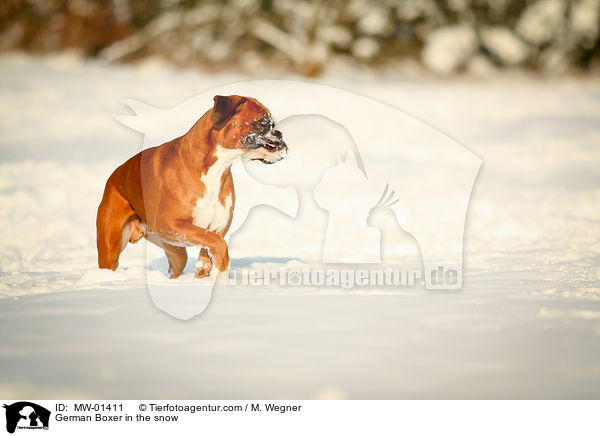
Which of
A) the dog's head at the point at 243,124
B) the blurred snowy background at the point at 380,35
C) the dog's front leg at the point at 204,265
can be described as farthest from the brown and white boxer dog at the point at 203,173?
the blurred snowy background at the point at 380,35

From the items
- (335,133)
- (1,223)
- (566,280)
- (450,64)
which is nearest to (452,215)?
(566,280)

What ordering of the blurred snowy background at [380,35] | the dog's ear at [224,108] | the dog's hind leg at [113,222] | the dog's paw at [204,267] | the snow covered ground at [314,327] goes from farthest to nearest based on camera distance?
the blurred snowy background at [380,35] < the dog's paw at [204,267] < the dog's hind leg at [113,222] < the dog's ear at [224,108] < the snow covered ground at [314,327]

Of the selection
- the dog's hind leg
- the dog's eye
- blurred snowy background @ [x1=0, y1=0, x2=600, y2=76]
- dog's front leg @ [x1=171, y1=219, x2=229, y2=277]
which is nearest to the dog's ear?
the dog's eye

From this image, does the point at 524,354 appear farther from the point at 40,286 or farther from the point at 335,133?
the point at 40,286

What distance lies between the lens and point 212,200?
3.04 metres

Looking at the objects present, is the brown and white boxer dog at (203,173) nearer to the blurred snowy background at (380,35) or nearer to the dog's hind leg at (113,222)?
the dog's hind leg at (113,222)

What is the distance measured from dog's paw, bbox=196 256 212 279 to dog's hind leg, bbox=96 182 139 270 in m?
0.41

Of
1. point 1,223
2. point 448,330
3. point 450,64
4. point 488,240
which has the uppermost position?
point 450,64

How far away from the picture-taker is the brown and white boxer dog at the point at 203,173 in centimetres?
292

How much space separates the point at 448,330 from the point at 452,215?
9.73 ft

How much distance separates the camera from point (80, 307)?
297 cm

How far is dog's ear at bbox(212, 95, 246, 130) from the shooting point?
9.51ft

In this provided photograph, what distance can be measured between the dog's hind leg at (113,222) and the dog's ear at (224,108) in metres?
0.74

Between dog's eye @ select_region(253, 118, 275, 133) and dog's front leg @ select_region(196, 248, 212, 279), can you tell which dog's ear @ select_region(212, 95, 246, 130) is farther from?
dog's front leg @ select_region(196, 248, 212, 279)
